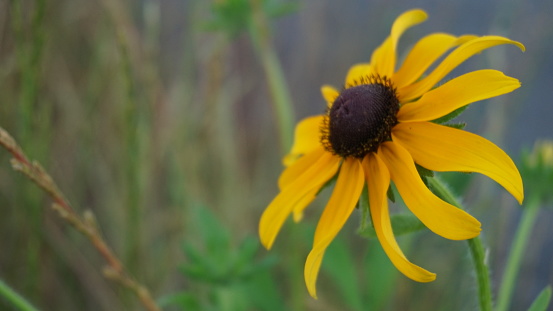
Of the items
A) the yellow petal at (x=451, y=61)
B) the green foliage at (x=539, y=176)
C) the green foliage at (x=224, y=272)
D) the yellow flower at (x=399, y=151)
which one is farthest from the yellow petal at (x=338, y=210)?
the green foliage at (x=539, y=176)

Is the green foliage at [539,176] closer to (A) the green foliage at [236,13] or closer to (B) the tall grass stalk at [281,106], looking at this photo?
(B) the tall grass stalk at [281,106]

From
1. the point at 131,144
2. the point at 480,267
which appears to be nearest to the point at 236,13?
the point at 131,144

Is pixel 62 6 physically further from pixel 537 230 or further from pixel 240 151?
pixel 537 230

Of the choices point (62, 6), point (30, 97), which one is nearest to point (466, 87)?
point (30, 97)

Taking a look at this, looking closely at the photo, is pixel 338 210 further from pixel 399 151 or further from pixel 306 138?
pixel 306 138

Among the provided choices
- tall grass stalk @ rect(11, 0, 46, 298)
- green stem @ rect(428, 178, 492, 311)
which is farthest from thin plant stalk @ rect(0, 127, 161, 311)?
green stem @ rect(428, 178, 492, 311)

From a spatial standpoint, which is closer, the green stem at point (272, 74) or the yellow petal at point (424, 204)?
the yellow petal at point (424, 204)
